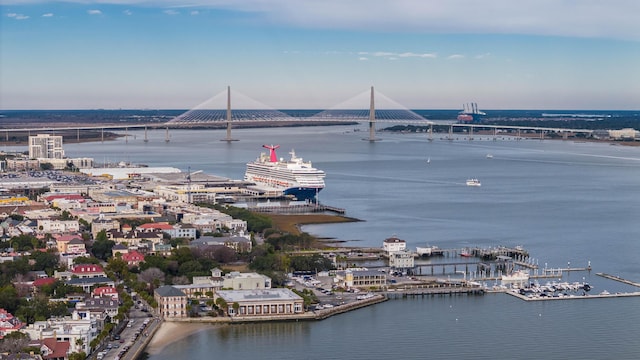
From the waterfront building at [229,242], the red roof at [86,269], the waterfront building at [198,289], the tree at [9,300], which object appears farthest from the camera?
the waterfront building at [229,242]

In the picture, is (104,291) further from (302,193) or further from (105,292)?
(302,193)

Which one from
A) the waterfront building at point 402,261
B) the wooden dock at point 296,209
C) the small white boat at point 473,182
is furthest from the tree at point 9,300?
the small white boat at point 473,182

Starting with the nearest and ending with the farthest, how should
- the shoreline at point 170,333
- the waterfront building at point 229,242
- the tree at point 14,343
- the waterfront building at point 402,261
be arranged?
the tree at point 14,343
the shoreline at point 170,333
the waterfront building at point 402,261
the waterfront building at point 229,242

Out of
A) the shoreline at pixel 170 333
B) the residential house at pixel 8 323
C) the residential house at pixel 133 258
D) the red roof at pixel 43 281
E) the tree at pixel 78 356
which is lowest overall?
the shoreline at pixel 170 333

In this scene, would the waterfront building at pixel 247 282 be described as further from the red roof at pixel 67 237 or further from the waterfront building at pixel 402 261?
the red roof at pixel 67 237

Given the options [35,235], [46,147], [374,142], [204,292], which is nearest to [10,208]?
[35,235]

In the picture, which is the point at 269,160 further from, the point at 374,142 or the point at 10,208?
the point at 374,142

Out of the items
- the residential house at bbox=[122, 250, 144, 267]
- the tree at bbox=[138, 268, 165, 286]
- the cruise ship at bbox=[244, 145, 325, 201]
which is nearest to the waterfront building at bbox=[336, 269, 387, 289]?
the tree at bbox=[138, 268, 165, 286]
